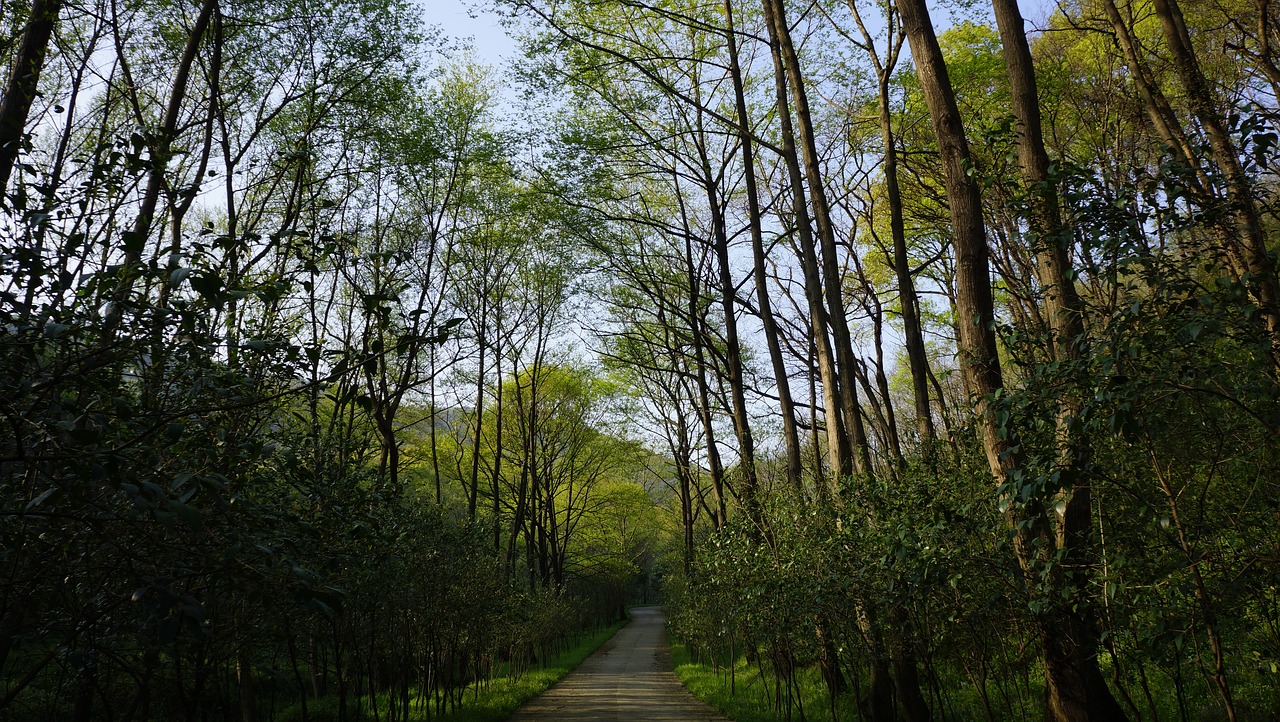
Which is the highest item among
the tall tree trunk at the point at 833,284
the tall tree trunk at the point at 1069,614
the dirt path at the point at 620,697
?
the tall tree trunk at the point at 833,284

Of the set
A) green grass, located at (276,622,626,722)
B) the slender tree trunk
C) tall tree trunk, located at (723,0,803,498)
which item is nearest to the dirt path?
green grass, located at (276,622,626,722)

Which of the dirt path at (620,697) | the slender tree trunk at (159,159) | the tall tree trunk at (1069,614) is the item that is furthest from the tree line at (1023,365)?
the slender tree trunk at (159,159)

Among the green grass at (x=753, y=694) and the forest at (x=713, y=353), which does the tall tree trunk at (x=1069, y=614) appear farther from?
the green grass at (x=753, y=694)

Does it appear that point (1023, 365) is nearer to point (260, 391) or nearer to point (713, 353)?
point (260, 391)

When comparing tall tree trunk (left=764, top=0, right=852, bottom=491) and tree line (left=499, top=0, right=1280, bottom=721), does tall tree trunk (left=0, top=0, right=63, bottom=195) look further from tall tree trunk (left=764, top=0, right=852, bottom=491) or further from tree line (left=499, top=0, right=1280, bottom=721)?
tall tree trunk (left=764, top=0, right=852, bottom=491)

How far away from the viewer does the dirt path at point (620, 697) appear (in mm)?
12109

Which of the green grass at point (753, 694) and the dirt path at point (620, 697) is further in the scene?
the dirt path at point (620, 697)

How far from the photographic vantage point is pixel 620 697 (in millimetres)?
14812

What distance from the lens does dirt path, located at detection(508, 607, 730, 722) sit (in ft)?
39.7

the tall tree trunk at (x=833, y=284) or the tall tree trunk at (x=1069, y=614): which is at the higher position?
the tall tree trunk at (x=833, y=284)

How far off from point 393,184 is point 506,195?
12.0ft

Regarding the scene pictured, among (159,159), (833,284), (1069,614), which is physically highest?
(833,284)

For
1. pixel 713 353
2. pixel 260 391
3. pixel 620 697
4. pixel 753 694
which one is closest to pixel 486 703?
pixel 620 697

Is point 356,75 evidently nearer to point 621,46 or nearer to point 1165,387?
point 621,46
